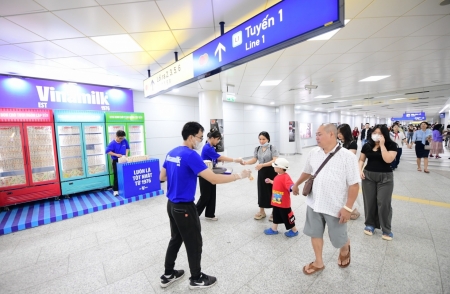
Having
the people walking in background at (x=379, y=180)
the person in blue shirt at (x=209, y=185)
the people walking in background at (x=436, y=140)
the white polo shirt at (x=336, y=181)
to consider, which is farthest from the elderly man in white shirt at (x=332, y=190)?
the people walking in background at (x=436, y=140)

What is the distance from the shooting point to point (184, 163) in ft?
5.84

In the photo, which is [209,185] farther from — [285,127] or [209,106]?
[285,127]

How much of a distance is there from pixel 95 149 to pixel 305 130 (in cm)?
1345

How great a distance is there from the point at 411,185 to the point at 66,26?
7.91 meters

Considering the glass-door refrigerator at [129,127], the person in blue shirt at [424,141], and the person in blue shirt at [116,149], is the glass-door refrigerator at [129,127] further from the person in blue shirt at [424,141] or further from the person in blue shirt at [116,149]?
the person in blue shirt at [424,141]

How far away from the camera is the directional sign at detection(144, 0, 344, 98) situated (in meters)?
1.57

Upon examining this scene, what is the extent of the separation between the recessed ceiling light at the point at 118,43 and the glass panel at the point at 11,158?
3013 mm

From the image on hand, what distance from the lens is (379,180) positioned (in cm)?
261

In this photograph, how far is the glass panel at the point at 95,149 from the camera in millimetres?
5305

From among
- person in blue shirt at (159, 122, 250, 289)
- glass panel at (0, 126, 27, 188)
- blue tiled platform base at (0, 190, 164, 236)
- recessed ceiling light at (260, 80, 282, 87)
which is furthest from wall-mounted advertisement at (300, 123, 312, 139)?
glass panel at (0, 126, 27, 188)

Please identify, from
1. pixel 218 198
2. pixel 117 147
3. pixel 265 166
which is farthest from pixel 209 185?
pixel 117 147

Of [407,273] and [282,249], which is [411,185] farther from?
[282,249]

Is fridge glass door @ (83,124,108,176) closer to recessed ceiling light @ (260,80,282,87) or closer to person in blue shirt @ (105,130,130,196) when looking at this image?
person in blue shirt @ (105,130,130,196)

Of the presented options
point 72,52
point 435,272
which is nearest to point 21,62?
point 72,52
